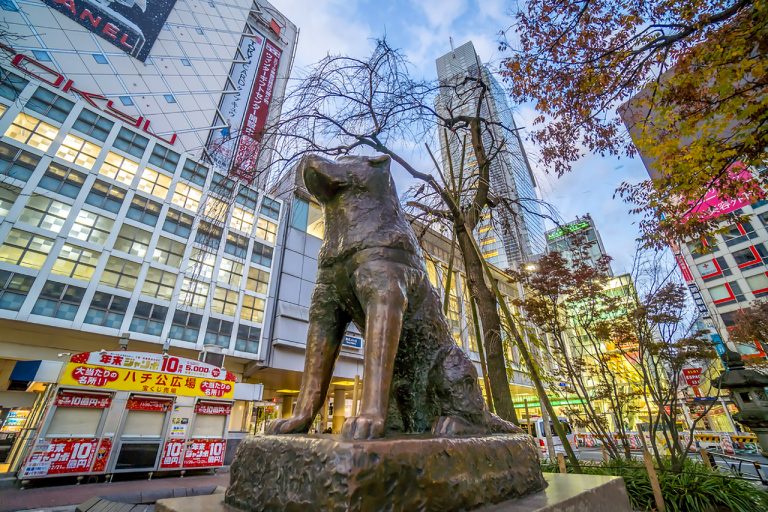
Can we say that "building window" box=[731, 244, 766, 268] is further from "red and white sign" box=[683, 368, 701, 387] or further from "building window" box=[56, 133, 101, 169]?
"building window" box=[56, 133, 101, 169]

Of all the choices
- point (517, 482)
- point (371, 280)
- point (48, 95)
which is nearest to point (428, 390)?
point (517, 482)

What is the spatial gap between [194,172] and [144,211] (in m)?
3.50

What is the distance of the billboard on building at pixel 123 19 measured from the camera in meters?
21.3

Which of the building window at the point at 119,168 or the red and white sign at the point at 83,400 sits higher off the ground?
the building window at the point at 119,168

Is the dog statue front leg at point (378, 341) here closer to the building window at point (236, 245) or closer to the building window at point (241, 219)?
the building window at point (241, 219)

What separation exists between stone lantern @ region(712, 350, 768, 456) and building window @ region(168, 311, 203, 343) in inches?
737

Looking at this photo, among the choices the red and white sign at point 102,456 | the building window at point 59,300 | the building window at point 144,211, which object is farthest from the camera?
the building window at point 144,211

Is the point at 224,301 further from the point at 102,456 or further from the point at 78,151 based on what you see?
the point at 78,151

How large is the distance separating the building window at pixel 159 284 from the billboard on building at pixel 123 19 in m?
17.0

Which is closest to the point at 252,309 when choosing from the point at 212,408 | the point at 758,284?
the point at 212,408

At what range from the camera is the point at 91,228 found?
1495 centimetres

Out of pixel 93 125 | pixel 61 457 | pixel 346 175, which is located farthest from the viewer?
pixel 93 125

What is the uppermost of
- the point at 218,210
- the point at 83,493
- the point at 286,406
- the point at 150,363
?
the point at 218,210

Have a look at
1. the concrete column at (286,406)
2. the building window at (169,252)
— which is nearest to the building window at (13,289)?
the building window at (169,252)
